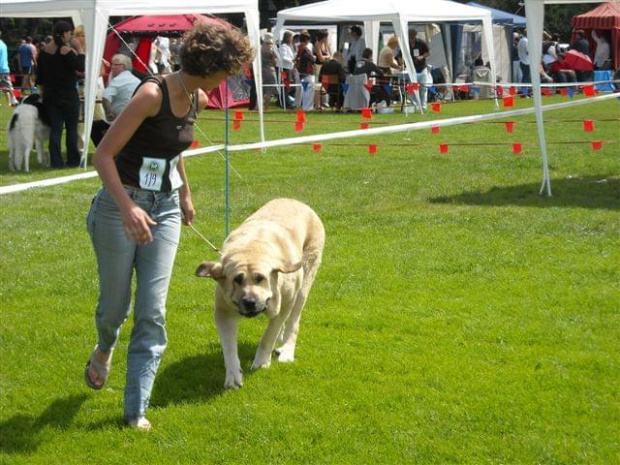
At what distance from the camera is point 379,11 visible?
933 inches

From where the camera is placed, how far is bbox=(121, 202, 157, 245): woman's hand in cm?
406

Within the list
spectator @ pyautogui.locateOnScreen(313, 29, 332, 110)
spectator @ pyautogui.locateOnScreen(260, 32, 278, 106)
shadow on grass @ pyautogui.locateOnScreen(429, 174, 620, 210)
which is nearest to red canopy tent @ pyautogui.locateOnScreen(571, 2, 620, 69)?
spectator @ pyautogui.locateOnScreen(313, 29, 332, 110)

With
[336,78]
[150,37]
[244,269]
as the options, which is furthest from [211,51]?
[150,37]

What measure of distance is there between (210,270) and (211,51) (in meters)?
1.23

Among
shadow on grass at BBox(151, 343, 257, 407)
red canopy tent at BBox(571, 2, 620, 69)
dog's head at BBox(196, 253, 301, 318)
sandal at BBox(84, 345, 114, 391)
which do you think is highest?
red canopy tent at BBox(571, 2, 620, 69)

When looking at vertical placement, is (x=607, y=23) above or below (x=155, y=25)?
below

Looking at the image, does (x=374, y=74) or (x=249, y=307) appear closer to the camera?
(x=249, y=307)

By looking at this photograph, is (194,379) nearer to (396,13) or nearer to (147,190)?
(147,190)

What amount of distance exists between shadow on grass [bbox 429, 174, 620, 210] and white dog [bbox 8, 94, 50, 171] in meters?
6.70

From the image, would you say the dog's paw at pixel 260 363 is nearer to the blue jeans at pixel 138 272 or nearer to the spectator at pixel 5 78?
the blue jeans at pixel 138 272

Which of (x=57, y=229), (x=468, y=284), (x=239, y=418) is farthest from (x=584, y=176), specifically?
(x=239, y=418)

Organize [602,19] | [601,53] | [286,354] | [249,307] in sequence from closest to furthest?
[249,307]
[286,354]
[601,53]
[602,19]

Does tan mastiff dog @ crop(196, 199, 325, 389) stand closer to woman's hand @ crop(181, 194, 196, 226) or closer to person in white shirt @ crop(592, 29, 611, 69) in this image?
woman's hand @ crop(181, 194, 196, 226)

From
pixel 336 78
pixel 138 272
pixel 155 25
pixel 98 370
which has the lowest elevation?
pixel 98 370
